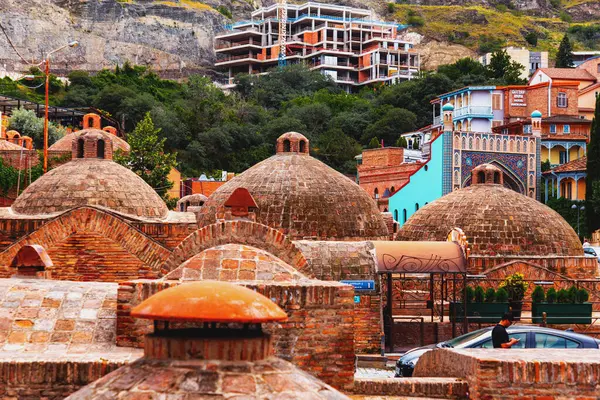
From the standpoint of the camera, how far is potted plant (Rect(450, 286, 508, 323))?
21.0m

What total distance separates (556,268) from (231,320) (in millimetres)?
22626

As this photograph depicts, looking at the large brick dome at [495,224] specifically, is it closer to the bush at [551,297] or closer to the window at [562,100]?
the bush at [551,297]

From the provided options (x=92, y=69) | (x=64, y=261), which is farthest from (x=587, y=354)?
(x=92, y=69)

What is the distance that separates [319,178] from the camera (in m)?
24.0

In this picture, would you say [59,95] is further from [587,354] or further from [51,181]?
[587,354]

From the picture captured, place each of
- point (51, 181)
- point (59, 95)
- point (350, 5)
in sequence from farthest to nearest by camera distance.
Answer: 1. point (350, 5)
2. point (59, 95)
3. point (51, 181)

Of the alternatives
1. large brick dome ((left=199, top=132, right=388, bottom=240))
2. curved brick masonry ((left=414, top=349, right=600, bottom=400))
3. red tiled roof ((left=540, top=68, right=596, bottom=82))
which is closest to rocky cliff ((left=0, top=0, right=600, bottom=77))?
red tiled roof ((left=540, top=68, right=596, bottom=82))

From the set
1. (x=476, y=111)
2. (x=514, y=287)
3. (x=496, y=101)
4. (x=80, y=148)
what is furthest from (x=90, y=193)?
(x=496, y=101)

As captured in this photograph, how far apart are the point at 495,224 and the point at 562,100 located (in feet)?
121

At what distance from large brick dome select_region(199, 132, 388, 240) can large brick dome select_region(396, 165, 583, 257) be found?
315cm

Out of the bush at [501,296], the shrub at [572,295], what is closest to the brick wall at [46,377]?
the bush at [501,296]

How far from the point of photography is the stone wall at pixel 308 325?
8.45 m

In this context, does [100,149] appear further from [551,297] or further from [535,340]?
[535,340]

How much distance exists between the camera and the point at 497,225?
26.0 m
